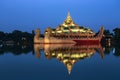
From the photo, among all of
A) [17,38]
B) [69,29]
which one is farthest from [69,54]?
[17,38]

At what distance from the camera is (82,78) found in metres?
12.6

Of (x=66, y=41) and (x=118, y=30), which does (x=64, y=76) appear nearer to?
(x=66, y=41)

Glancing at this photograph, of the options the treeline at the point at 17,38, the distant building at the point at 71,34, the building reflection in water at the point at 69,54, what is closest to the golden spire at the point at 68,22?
the distant building at the point at 71,34

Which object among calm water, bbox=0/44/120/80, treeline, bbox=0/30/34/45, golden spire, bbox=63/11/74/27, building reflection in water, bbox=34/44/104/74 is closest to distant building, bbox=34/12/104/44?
golden spire, bbox=63/11/74/27

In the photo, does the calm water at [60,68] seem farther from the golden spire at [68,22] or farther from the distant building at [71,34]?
the golden spire at [68,22]

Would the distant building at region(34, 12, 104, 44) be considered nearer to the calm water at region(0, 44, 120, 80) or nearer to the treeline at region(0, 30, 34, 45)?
the treeline at region(0, 30, 34, 45)

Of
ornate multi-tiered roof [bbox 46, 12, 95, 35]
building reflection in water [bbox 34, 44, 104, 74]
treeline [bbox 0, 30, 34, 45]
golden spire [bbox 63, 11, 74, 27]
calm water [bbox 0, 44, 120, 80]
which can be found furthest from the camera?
golden spire [bbox 63, 11, 74, 27]

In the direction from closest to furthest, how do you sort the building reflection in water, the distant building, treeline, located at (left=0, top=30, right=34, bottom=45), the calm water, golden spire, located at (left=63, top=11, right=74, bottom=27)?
1. the calm water
2. the building reflection in water
3. the distant building
4. treeline, located at (left=0, top=30, right=34, bottom=45)
5. golden spire, located at (left=63, top=11, right=74, bottom=27)

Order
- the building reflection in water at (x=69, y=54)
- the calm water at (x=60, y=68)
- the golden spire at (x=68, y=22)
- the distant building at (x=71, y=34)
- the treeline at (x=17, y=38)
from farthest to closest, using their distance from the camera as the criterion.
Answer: the golden spire at (x=68, y=22), the treeline at (x=17, y=38), the distant building at (x=71, y=34), the building reflection in water at (x=69, y=54), the calm water at (x=60, y=68)

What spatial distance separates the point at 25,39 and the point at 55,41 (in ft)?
37.9

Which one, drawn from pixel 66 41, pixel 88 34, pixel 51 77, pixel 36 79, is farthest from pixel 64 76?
pixel 88 34

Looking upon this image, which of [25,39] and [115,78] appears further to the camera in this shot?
[25,39]

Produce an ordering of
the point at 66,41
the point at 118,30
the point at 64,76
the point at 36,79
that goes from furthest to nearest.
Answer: the point at 118,30 < the point at 66,41 < the point at 64,76 < the point at 36,79

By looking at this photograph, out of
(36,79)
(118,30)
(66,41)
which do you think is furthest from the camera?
(118,30)
